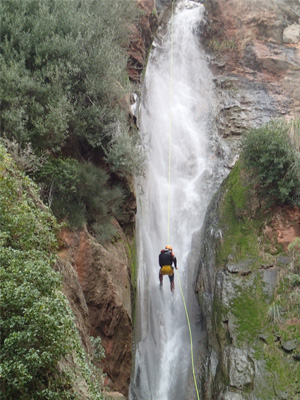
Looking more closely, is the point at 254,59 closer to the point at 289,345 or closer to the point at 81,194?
the point at 81,194

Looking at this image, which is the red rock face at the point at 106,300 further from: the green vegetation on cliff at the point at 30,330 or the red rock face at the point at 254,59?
the red rock face at the point at 254,59

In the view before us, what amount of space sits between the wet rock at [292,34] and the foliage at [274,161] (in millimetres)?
12259

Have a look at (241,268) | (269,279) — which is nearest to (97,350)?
(241,268)

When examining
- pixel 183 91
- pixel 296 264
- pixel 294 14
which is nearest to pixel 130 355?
pixel 296 264

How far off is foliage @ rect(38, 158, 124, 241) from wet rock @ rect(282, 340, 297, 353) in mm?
5368

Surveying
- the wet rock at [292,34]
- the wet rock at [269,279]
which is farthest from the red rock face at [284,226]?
the wet rock at [292,34]

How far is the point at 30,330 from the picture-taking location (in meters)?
4.33

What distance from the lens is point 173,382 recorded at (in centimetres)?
1162

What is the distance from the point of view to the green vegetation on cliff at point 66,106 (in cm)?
962

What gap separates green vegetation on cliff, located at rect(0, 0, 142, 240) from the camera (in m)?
9.62

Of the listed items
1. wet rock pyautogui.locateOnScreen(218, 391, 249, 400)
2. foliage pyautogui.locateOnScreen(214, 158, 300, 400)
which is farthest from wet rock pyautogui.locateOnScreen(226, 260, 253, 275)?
wet rock pyautogui.locateOnScreen(218, 391, 249, 400)

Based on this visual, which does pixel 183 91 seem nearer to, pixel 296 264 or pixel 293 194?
pixel 293 194

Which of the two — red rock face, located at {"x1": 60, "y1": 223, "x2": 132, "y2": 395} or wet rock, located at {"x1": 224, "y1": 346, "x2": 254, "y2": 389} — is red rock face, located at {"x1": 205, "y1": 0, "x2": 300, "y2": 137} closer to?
red rock face, located at {"x1": 60, "y1": 223, "x2": 132, "y2": 395}

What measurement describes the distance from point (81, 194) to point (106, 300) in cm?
288
